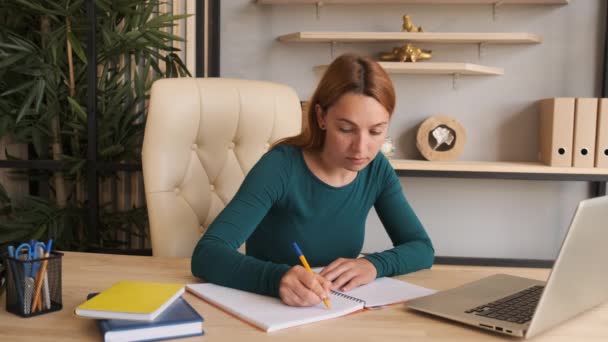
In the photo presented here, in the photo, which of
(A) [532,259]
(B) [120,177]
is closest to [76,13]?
(B) [120,177]

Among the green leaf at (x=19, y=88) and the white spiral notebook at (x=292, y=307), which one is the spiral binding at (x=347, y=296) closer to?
the white spiral notebook at (x=292, y=307)

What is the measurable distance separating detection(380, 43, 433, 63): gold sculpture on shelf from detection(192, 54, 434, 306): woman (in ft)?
4.77

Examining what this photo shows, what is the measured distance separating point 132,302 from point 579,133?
240 cm

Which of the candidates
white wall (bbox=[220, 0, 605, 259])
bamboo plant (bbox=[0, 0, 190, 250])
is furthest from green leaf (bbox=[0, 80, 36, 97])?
white wall (bbox=[220, 0, 605, 259])

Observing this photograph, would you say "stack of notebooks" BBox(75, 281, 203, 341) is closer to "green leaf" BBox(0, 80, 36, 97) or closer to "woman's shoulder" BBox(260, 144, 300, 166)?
"woman's shoulder" BBox(260, 144, 300, 166)

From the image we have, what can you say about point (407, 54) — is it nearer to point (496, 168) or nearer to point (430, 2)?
point (430, 2)

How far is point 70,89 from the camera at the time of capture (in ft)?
8.21

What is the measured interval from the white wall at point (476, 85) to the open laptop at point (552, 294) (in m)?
2.12

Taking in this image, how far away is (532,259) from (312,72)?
5.23 ft

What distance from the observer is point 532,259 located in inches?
119

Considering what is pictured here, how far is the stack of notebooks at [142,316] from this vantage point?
0.75m

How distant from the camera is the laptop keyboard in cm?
83

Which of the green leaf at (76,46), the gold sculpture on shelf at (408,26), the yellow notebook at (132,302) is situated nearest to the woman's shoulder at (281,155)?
the yellow notebook at (132,302)

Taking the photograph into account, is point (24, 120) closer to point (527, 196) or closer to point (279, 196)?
point (279, 196)
